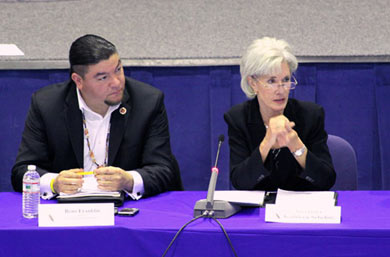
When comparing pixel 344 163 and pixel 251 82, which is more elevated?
pixel 251 82

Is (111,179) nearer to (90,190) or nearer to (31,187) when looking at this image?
(90,190)

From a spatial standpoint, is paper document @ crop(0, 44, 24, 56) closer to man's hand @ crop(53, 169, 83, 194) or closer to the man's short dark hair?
the man's short dark hair

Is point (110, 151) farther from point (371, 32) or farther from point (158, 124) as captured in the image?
point (371, 32)

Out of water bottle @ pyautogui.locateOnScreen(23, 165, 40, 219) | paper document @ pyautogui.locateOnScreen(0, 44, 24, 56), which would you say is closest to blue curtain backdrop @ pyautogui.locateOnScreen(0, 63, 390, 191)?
paper document @ pyautogui.locateOnScreen(0, 44, 24, 56)

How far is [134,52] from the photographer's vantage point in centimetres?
392

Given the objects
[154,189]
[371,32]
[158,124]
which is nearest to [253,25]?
[371,32]

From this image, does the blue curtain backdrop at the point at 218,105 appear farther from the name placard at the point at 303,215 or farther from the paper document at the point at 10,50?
the name placard at the point at 303,215

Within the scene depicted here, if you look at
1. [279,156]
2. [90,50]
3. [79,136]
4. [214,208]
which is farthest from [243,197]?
[90,50]

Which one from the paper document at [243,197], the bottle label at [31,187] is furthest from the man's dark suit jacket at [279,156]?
the bottle label at [31,187]
